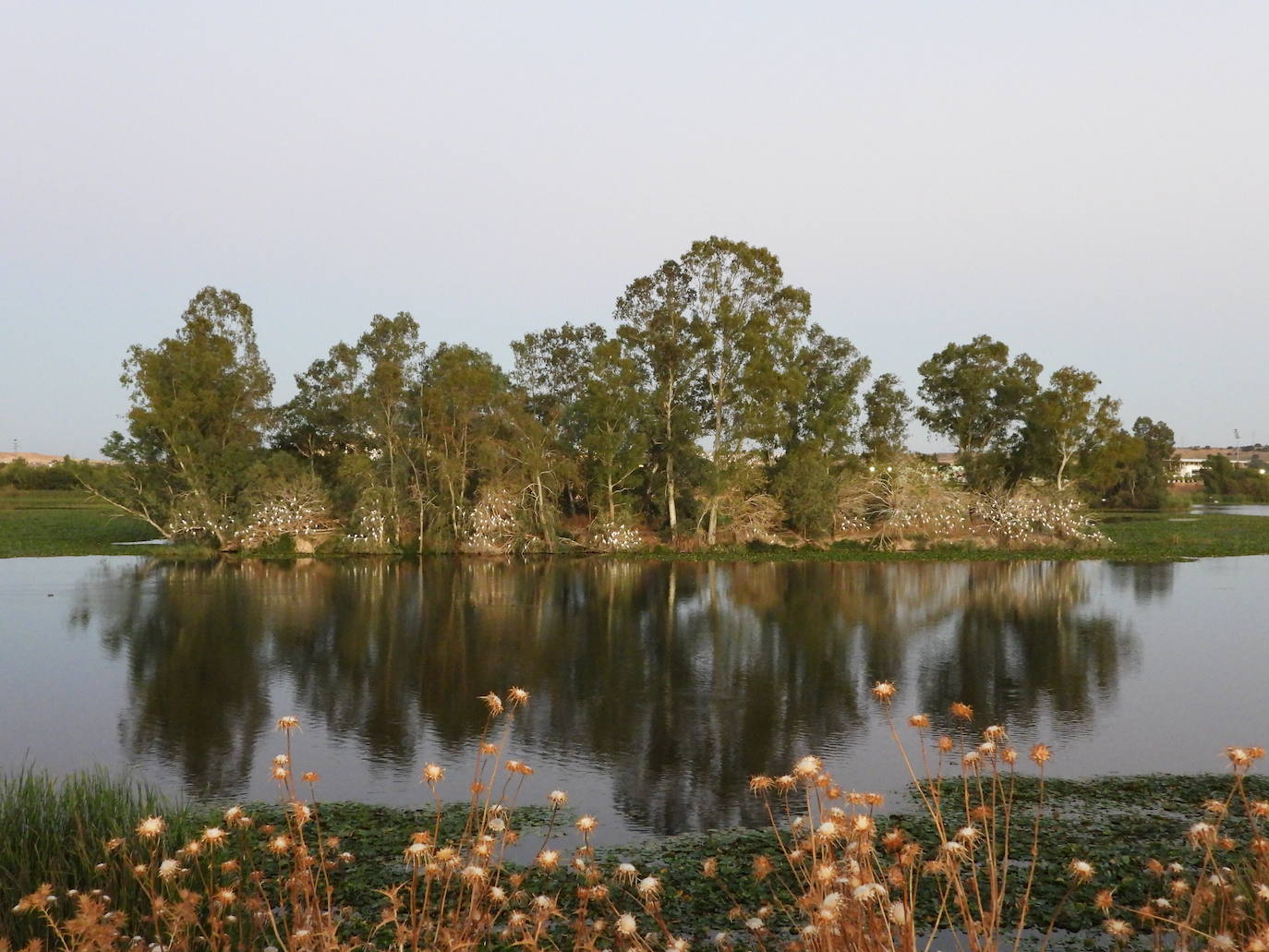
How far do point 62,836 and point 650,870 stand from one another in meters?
3.83

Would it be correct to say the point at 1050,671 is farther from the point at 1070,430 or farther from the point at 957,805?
the point at 1070,430

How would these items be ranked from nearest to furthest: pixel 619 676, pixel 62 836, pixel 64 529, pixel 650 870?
pixel 62 836
pixel 650 870
pixel 619 676
pixel 64 529

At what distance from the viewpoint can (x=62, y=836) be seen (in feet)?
20.9

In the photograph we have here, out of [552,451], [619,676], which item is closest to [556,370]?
[552,451]

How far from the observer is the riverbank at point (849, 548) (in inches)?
1253

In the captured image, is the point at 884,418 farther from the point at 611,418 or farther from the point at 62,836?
the point at 62,836

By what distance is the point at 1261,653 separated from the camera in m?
15.7

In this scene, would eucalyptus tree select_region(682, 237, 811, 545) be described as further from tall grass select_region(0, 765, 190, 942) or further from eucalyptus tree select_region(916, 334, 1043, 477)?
tall grass select_region(0, 765, 190, 942)

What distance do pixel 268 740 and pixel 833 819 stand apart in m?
8.05

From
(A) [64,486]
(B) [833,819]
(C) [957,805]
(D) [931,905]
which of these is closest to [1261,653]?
(C) [957,805]

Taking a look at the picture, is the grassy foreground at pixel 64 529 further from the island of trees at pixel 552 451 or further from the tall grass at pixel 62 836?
the tall grass at pixel 62 836

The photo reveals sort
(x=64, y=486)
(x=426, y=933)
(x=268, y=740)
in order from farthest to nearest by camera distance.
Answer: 1. (x=64, y=486)
2. (x=268, y=740)
3. (x=426, y=933)

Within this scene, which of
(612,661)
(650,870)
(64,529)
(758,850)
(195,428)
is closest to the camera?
(650,870)

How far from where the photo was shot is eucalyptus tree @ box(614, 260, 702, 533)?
113ft
